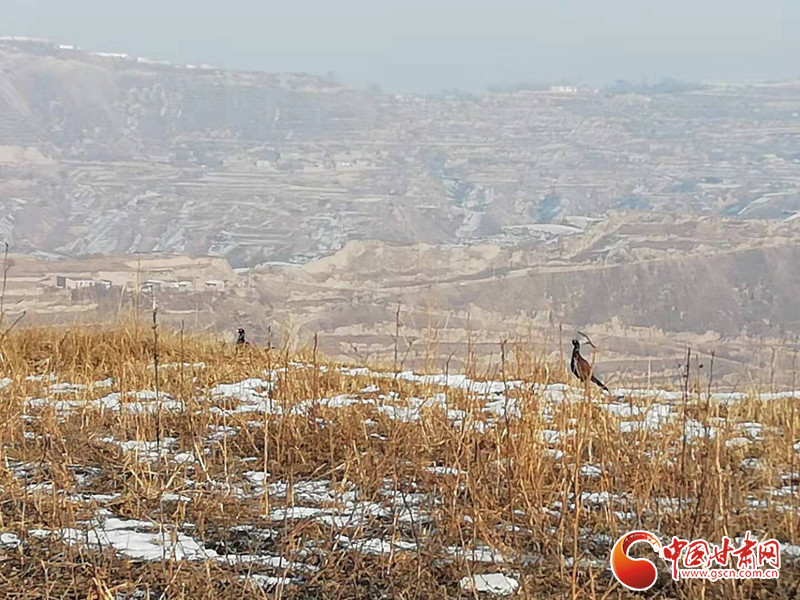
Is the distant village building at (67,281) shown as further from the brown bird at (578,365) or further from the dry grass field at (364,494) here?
the brown bird at (578,365)

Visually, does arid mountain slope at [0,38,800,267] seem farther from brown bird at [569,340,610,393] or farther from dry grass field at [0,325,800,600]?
dry grass field at [0,325,800,600]

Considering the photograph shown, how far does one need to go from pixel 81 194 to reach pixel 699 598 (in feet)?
155

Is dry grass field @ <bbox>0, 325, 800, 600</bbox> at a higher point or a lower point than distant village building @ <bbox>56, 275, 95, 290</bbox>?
higher

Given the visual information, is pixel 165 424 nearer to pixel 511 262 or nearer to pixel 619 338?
pixel 619 338

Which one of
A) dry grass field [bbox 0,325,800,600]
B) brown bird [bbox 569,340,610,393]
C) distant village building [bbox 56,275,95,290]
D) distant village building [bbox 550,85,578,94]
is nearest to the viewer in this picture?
dry grass field [bbox 0,325,800,600]

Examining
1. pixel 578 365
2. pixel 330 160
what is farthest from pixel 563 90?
pixel 578 365

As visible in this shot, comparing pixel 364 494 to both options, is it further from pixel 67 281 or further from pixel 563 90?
pixel 563 90

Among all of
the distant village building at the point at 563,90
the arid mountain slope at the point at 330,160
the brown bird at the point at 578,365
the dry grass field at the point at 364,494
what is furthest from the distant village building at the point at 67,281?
the distant village building at the point at 563,90

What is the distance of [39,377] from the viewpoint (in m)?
6.21

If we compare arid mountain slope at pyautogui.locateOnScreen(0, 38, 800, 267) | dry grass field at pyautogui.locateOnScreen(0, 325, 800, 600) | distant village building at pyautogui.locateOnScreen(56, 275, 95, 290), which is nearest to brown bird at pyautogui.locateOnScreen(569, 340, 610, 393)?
dry grass field at pyautogui.locateOnScreen(0, 325, 800, 600)

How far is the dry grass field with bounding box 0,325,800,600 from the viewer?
2.88 meters

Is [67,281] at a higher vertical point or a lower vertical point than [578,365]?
lower

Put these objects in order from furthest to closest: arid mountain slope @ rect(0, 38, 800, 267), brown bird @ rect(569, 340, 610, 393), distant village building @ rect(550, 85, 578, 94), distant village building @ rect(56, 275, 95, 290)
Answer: distant village building @ rect(550, 85, 578, 94) < arid mountain slope @ rect(0, 38, 800, 267) < distant village building @ rect(56, 275, 95, 290) < brown bird @ rect(569, 340, 610, 393)

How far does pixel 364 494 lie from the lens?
12.1ft
